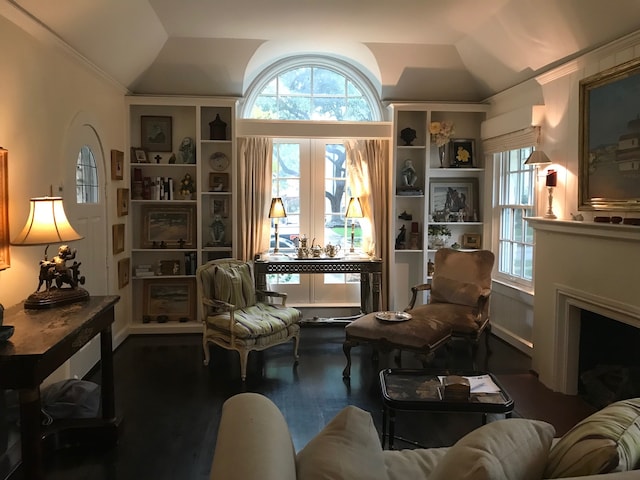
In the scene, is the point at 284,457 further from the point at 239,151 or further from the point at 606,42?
the point at 239,151

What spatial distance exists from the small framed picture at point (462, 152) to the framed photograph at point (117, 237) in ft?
11.2

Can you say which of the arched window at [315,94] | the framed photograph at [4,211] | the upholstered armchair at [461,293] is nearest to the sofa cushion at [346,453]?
the framed photograph at [4,211]

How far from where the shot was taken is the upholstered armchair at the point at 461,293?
14.1ft

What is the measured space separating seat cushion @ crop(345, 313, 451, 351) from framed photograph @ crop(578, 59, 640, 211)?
1.36 meters

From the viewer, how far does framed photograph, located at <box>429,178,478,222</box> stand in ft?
18.9

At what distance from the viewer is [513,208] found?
5.16 meters

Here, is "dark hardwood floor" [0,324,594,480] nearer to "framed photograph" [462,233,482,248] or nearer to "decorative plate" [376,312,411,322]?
"decorative plate" [376,312,411,322]

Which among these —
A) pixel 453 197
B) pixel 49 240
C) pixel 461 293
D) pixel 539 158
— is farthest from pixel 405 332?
pixel 49 240

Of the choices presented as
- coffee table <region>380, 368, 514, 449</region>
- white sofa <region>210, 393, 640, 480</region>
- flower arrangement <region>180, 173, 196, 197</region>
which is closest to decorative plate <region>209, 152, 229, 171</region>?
flower arrangement <region>180, 173, 196, 197</region>

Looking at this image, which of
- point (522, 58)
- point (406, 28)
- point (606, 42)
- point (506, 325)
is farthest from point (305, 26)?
point (506, 325)

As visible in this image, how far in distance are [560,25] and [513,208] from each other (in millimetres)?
1889

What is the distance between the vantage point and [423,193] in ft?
18.3

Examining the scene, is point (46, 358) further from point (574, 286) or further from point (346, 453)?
point (574, 286)

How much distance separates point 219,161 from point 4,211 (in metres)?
2.89
